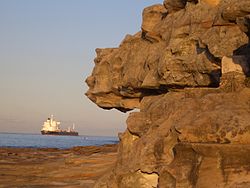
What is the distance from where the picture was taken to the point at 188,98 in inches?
641

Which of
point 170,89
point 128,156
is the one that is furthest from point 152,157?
point 170,89

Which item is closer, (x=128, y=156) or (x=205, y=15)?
(x=128, y=156)

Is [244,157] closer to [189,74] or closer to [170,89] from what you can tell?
[189,74]

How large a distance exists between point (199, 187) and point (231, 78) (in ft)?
13.9

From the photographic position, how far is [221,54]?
17875 millimetres

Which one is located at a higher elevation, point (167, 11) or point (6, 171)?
point (167, 11)

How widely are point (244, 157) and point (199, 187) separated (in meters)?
1.47

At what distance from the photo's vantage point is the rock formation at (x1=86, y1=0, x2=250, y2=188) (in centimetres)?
1213

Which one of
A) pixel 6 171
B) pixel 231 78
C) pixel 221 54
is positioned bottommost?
pixel 6 171

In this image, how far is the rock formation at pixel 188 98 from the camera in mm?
12133

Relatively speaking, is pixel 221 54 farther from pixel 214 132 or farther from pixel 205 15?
pixel 214 132

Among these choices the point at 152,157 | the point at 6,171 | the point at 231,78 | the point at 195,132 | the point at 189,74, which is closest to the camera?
the point at 195,132

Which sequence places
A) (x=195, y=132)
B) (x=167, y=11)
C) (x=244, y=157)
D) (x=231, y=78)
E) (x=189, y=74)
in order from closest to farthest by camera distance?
1. (x=244, y=157)
2. (x=195, y=132)
3. (x=231, y=78)
4. (x=189, y=74)
5. (x=167, y=11)

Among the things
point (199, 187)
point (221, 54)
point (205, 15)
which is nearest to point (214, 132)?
point (199, 187)
